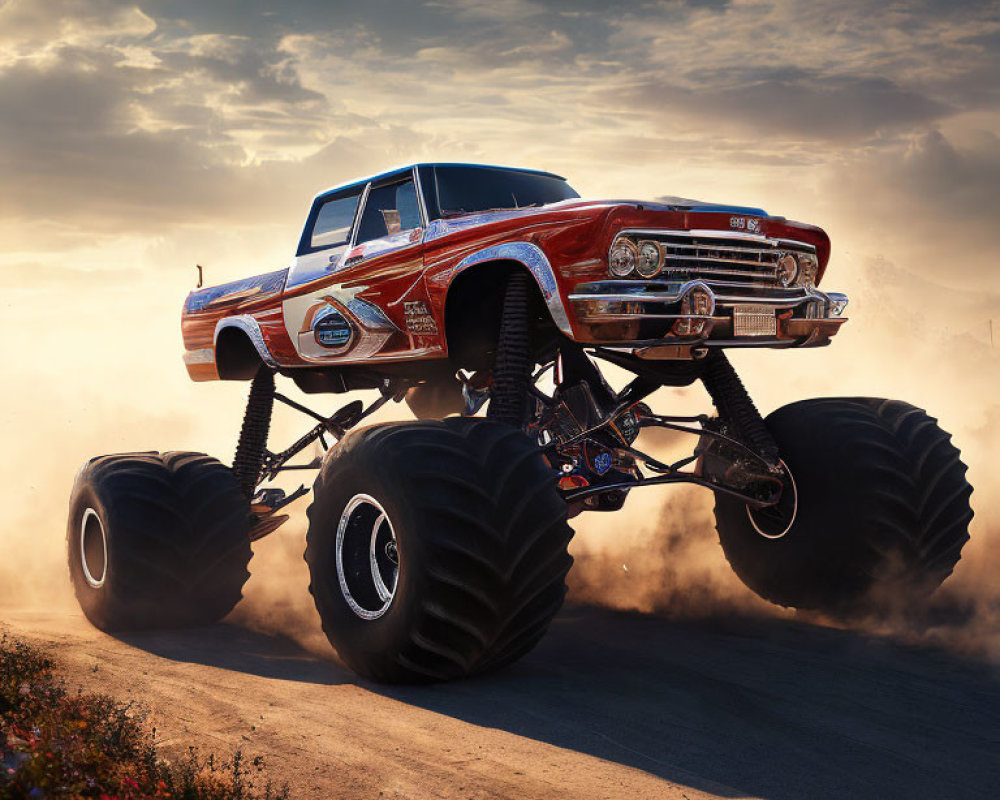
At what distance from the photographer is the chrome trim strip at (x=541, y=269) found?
629 cm

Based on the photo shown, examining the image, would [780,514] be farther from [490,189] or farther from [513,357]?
[490,189]

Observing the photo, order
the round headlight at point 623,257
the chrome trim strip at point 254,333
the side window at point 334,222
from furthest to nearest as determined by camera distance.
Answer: the chrome trim strip at point 254,333 → the side window at point 334,222 → the round headlight at point 623,257

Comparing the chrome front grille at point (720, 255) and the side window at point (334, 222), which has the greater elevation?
the side window at point (334, 222)

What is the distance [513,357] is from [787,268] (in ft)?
6.25

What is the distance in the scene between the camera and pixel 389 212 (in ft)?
25.5

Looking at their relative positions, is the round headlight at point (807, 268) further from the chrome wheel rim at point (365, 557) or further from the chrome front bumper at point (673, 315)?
the chrome wheel rim at point (365, 557)

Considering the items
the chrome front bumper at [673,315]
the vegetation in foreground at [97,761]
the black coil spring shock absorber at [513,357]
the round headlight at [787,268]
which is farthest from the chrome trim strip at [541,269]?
the vegetation in foreground at [97,761]

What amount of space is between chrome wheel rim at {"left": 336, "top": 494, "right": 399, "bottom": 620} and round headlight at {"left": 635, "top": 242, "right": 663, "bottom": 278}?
203cm

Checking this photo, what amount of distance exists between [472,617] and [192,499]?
12.0ft

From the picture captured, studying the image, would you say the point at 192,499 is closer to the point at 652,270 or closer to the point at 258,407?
the point at 258,407

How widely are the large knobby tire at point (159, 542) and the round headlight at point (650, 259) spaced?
13.4ft

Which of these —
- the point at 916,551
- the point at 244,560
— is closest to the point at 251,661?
the point at 244,560

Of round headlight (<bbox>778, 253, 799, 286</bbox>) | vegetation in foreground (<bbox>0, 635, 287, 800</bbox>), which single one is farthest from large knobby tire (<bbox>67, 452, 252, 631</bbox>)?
round headlight (<bbox>778, 253, 799, 286</bbox>)

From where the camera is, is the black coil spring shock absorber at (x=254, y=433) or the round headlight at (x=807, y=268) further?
the black coil spring shock absorber at (x=254, y=433)
